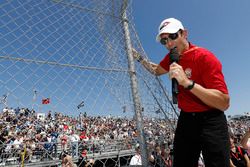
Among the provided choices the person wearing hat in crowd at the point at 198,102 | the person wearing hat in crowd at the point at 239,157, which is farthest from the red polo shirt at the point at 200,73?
the person wearing hat in crowd at the point at 239,157

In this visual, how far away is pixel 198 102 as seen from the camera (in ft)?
5.40

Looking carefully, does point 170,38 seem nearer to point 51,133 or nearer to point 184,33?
point 184,33

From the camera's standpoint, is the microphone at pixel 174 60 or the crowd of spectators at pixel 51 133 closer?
the microphone at pixel 174 60

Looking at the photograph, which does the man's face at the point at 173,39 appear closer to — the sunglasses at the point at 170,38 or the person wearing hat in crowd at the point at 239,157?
the sunglasses at the point at 170,38

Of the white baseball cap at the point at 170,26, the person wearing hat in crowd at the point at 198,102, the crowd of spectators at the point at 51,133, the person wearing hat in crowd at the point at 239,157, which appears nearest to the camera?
the person wearing hat in crowd at the point at 198,102

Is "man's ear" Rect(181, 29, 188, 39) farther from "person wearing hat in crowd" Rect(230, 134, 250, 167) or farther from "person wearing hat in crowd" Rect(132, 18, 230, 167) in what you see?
"person wearing hat in crowd" Rect(230, 134, 250, 167)

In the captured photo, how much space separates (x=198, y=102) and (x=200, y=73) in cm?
21

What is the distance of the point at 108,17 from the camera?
3.38 meters

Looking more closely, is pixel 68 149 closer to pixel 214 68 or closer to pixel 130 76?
pixel 130 76

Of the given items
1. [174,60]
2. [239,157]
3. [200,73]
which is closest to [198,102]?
[200,73]

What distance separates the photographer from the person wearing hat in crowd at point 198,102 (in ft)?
4.74

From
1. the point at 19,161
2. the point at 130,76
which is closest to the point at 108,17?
the point at 130,76

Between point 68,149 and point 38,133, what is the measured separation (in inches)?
51.9

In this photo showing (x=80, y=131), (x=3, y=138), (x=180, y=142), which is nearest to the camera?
(x=180, y=142)
